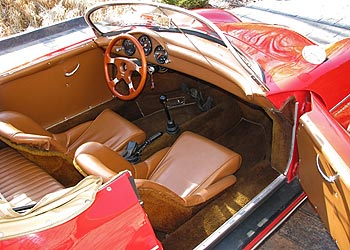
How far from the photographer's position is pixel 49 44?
23.2 feet

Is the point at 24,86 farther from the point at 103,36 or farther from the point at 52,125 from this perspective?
the point at 103,36

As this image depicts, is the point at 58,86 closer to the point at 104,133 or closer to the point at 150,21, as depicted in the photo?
the point at 104,133

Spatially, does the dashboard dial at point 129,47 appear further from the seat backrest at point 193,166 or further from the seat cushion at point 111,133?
the seat backrest at point 193,166

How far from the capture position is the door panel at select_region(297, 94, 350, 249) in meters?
2.21

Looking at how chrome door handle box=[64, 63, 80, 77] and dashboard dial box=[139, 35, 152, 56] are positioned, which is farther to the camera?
chrome door handle box=[64, 63, 80, 77]

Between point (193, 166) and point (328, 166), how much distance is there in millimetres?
1261

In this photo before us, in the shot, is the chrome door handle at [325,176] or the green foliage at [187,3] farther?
the green foliage at [187,3]

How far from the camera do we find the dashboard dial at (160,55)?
3.45 m

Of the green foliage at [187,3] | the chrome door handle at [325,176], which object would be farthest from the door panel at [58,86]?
the green foliage at [187,3]

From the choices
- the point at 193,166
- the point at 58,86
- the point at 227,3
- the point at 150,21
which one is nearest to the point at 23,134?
the point at 58,86

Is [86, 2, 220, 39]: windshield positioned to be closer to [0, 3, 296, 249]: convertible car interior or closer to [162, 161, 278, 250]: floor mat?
[0, 3, 296, 249]: convertible car interior

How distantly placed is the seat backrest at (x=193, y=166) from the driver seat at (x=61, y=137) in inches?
21.1

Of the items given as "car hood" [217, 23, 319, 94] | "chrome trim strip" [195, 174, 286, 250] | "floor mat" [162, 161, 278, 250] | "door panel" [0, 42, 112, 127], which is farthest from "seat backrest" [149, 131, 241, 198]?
"door panel" [0, 42, 112, 127]

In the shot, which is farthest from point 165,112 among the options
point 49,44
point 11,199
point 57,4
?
point 57,4
